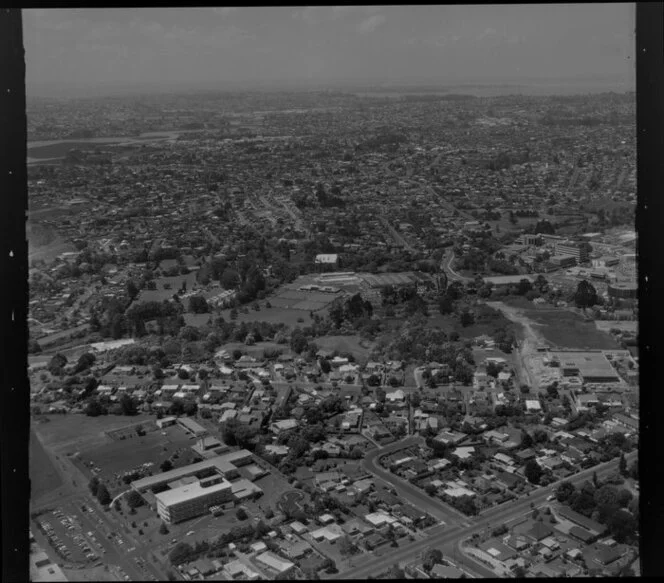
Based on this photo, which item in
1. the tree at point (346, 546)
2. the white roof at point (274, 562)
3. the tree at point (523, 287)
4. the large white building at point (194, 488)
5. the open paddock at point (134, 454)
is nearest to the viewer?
the white roof at point (274, 562)

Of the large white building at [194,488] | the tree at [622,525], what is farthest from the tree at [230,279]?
the tree at [622,525]

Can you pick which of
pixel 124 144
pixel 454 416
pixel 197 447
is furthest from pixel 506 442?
pixel 124 144

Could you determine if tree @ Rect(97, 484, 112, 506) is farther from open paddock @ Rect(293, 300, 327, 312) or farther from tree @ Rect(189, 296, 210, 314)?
open paddock @ Rect(293, 300, 327, 312)

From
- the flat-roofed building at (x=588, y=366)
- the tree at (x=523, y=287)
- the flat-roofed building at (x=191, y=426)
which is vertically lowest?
the flat-roofed building at (x=191, y=426)

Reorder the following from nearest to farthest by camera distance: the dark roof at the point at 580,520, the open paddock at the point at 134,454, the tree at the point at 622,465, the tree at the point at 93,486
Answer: the dark roof at the point at 580,520
the tree at the point at 622,465
the tree at the point at 93,486
the open paddock at the point at 134,454

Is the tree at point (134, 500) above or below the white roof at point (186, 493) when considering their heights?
below

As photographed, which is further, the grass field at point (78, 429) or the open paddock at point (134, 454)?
the open paddock at point (134, 454)

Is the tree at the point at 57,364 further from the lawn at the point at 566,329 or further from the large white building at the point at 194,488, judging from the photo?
the lawn at the point at 566,329
